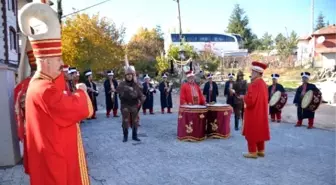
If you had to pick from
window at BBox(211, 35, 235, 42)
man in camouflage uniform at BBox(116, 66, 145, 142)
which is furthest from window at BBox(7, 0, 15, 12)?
window at BBox(211, 35, 235, 42)

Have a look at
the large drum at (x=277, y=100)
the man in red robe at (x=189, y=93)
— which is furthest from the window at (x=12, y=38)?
the large drum at (x=277, y=100)

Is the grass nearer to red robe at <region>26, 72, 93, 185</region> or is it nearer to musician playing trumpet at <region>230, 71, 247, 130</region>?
musician playing trumpet at <region>230, 71, 247, 130</region>

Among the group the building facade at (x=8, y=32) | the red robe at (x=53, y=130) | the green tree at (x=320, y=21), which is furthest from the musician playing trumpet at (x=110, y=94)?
the green tree at (x=320, y=21)

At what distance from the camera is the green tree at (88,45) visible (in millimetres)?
22734

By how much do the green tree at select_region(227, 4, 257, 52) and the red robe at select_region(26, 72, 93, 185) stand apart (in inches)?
2261

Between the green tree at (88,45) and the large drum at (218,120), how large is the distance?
15.3 m

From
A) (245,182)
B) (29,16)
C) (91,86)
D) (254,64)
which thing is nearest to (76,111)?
(29,16)

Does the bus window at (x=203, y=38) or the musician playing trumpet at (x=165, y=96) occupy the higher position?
the bus window at (x=203, y=38)

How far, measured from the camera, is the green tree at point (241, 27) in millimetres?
58481

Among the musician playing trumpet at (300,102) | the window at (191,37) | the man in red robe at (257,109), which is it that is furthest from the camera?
the window at (191,37)

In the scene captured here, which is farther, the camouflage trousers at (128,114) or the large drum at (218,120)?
the large drum at (218,120)

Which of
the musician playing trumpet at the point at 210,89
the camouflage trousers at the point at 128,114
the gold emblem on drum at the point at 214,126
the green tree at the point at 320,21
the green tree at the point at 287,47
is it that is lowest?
the gold emblem on drum at the point at 214,126

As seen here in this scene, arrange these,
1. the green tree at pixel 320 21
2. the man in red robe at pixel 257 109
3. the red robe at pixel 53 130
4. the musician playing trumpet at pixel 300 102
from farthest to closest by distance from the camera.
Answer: the green tree at pixel 320 21, the musician playing trumpet at pixel 300 102, the man in red robe at pixel 257 109, the red robe at pixel 53 130

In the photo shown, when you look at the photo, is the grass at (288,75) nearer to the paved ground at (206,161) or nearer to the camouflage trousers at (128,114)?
the paved ground at (206,161)
